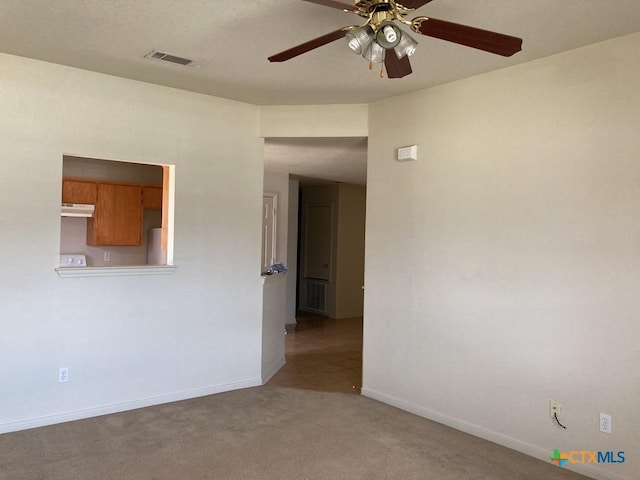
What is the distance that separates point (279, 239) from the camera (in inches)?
312

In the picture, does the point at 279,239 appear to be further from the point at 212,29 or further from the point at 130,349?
the point at 212,29

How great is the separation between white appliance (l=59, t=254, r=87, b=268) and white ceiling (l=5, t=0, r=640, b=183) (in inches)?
97.9

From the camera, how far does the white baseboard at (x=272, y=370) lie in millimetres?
5004

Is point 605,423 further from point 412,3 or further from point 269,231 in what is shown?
point 269,231

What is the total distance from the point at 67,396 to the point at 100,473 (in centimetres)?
107

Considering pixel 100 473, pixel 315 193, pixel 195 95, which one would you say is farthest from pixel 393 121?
pixel 315 193

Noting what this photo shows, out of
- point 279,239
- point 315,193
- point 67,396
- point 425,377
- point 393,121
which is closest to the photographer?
point 67,396

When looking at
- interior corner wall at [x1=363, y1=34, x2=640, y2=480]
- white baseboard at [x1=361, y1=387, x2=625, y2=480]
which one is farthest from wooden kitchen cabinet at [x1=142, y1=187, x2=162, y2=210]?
white baseboard at [x1=361, y1=387, x2=625, y2=480]

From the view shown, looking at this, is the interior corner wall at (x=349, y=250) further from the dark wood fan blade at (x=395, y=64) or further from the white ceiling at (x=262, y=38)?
the dark wood fan blade at (x=395, y=64)

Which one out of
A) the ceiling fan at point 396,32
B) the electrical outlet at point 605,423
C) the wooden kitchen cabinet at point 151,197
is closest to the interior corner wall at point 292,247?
the wooden kitchen cabinet at point 151,197

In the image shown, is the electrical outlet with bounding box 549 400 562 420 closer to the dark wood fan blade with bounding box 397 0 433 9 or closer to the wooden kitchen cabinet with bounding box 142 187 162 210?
the dark wood fan blade with bounding box 397 0 433 9

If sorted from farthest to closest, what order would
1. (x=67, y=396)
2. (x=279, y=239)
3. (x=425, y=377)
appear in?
(x=279, y=239) < (x=425, y=377) < (x=67, y=396)

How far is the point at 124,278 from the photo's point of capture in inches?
163

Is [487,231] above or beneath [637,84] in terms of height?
beneath
